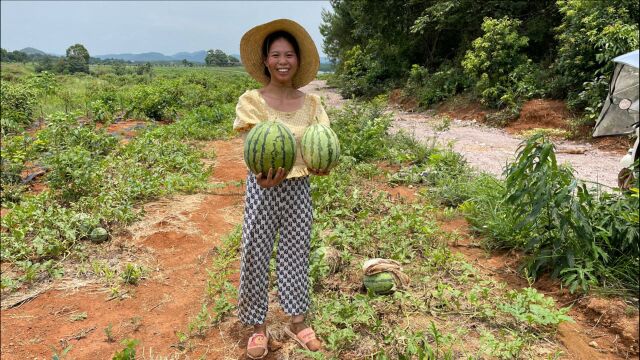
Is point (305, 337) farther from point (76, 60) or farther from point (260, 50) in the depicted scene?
point (76, 60)

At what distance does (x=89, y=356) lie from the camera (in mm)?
2875

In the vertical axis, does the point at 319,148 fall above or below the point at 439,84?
below

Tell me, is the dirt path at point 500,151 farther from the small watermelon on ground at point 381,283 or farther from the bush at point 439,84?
the small watermelon on ground at point 381,283

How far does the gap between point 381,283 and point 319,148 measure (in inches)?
53.8

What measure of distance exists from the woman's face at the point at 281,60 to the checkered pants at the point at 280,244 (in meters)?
0.63

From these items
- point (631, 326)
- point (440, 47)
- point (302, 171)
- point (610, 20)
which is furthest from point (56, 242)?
point (440, 47)

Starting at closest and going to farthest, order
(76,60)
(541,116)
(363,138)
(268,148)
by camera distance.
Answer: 1. (268,148)
2. (363,138)
3. (541,116)
4. (76,60)

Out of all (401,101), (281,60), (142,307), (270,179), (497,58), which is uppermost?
(497,58)

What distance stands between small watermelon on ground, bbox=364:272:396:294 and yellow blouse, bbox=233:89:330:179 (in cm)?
118

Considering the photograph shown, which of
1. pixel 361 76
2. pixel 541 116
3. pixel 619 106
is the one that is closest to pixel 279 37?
pixel 619 106

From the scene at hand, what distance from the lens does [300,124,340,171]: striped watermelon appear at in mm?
2465

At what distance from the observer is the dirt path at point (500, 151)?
690cm

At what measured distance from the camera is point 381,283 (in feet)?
10.8

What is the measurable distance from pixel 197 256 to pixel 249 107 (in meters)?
2.22
